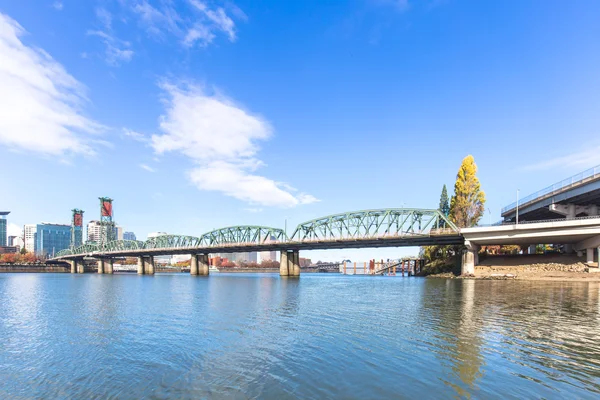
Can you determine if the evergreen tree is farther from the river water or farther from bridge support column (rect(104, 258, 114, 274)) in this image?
bridge support column (rect(104, 258, 114, 274))

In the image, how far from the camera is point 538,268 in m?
77.8

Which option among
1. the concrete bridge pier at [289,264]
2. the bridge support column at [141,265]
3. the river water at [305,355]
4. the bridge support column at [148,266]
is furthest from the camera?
the bridge support column at [148,266]

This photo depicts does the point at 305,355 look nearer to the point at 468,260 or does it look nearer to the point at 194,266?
the point at 468,260

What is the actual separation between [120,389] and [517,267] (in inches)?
3570

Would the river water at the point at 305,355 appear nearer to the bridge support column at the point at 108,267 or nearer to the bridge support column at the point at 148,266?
the bridge support column at the point at 148,266

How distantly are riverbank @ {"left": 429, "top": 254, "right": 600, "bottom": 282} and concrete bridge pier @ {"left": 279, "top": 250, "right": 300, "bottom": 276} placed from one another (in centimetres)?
5892

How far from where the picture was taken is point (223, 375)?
Answer: 14.7 m

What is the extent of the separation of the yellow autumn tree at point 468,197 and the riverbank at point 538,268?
12.2m

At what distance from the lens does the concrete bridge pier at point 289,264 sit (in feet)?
409

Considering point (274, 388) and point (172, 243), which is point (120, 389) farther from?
point (172, 243)

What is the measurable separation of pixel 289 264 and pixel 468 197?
64743 mm

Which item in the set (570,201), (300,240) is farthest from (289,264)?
(570,201)

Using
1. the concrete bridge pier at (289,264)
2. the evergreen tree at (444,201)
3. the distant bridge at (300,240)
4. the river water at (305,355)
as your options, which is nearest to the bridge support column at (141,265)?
the distant bridge at (300,240)

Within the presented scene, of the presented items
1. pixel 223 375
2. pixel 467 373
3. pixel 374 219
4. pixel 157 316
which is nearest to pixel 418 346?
pixel 467 373
